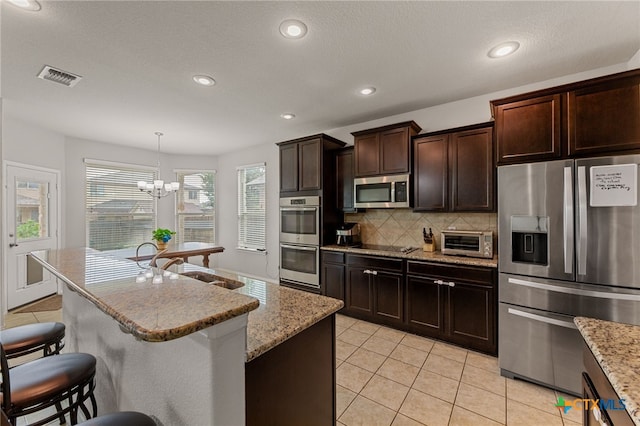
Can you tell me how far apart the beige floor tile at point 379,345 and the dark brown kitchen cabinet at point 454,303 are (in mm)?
373

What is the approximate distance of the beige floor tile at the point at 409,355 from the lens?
8.28ft

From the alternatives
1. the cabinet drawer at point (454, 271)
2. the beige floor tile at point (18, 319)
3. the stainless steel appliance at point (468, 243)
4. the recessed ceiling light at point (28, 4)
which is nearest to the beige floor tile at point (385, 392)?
the cabinet drawer at point (454, 271)

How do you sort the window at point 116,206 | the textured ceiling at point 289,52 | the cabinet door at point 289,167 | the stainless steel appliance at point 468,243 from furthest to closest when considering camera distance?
the window at point 116,206, the cabinet door at point 289,167, the stainless steel appliance at point 468,243, the textured ceiling at point 289,52

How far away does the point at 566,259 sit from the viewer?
2.03 m

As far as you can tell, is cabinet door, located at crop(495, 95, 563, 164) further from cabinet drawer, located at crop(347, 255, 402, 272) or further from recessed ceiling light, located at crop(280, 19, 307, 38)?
recessed ceiling light, located at crop(280, 19, 307, 38)

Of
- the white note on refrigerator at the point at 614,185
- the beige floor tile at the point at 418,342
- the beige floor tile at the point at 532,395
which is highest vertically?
the white note on refrigerator at the point at 614,185

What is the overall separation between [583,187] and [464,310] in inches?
57.4

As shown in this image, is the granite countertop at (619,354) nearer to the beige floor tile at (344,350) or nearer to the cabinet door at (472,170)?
the cabinet door at (472,170)

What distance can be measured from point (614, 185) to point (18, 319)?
645 cm

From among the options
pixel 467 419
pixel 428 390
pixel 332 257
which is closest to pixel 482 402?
pixel 467 419

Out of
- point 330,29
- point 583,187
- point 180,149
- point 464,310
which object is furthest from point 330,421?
point 180,149

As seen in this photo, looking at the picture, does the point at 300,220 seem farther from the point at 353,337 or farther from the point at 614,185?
the point at 614,185

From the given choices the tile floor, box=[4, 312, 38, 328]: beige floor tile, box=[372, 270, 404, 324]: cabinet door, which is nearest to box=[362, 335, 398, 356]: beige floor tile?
the tile floor

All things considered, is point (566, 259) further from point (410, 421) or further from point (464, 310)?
point (410, 421)
